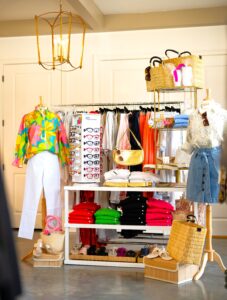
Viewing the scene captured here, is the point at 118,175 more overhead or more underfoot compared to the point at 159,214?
more overhead

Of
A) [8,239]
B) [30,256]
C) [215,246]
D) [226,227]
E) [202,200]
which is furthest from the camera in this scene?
[226,227]

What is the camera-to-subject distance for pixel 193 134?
176 inches

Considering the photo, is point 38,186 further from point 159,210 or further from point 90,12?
point 90,12

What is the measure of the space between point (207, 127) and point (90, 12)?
2337 mm

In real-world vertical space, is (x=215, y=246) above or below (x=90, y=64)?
below

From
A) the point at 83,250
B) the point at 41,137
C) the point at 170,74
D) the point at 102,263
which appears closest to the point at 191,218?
the point at 102,263

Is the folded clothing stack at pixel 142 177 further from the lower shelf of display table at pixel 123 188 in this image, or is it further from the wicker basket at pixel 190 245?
the wicker basket at pixel 190 245

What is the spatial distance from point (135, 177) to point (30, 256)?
149 centimetres

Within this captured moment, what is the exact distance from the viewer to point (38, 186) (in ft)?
17.1

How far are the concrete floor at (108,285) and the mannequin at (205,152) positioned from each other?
0.27 meters

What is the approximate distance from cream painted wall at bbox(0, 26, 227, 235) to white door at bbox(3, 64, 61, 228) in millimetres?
226

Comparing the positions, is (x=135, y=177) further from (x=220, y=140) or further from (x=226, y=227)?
(x=226, y=227)

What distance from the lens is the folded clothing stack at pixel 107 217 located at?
16.0 ft

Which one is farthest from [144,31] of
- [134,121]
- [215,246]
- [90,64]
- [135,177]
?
[215,246]
